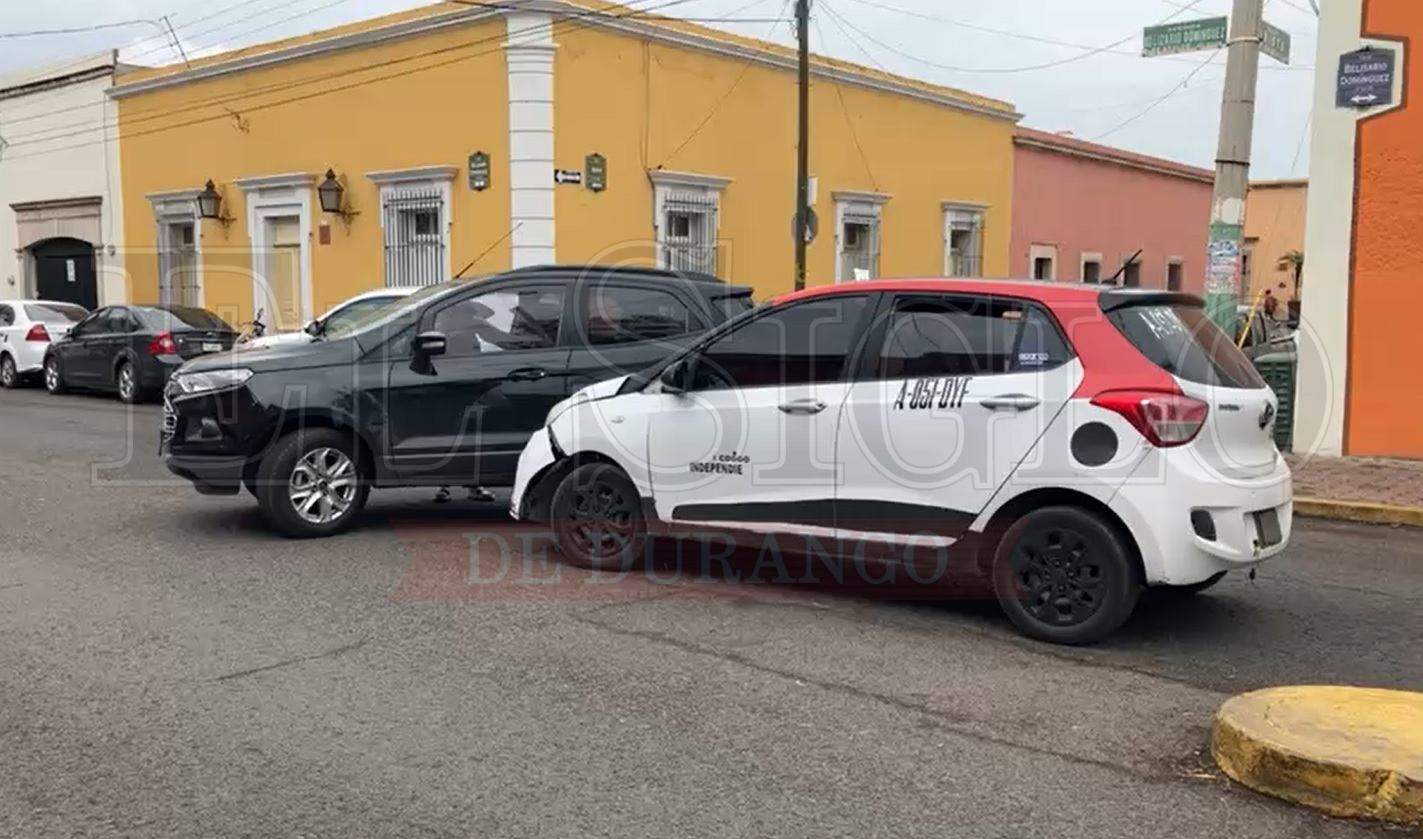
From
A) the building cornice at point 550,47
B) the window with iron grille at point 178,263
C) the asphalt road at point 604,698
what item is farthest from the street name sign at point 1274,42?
the window with iron grille at point 178,263

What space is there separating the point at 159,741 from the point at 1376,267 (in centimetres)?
1082

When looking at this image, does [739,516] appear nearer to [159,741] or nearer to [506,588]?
[506,588]

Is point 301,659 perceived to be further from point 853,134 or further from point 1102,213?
point 1102,213

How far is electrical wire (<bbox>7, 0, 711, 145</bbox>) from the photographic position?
59.9 feet

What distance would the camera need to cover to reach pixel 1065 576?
563cm

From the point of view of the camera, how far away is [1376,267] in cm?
1109

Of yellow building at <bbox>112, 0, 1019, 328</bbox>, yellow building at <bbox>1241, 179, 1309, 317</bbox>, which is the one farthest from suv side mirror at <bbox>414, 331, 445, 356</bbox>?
yellow building at <bbox>1241, 179, 1309, 317</bbox>

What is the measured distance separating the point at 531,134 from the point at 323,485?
397 inches

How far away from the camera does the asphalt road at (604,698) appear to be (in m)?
3.90

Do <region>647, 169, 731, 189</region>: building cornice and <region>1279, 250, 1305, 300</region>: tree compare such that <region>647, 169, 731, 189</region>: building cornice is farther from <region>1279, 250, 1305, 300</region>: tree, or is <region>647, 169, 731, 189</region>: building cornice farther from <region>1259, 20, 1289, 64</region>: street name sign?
<region>1279, 250, 1305, 300</region>: tree

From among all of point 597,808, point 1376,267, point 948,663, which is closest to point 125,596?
point 597,808

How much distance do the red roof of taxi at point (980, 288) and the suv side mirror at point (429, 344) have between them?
2.53m

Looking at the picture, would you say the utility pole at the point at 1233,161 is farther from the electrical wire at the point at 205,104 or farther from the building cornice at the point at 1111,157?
the building cornice at the point at 1111,157

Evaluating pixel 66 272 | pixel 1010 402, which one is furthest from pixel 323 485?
Answer: pixel 66 272
